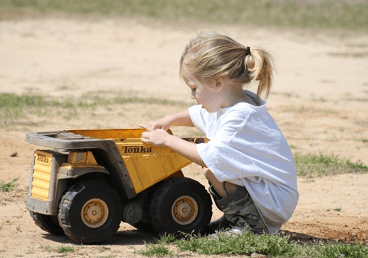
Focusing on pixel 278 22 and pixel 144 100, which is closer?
pixel 144 100

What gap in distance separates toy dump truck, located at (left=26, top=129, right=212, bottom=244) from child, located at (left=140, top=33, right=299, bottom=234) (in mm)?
165

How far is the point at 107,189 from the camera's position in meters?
3.86

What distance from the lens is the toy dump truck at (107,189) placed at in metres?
3.79

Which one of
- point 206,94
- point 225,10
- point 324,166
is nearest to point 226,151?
point 206,94

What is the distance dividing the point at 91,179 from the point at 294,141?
4.67m

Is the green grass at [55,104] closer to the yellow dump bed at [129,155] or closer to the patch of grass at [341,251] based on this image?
the yellow dump bed at [129,155]

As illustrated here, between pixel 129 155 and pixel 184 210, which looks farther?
pixel 184 210

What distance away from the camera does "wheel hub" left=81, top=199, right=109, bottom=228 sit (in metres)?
3.81

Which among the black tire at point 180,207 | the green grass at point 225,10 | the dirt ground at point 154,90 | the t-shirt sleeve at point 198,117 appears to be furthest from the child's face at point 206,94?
the green grass at point 225,10

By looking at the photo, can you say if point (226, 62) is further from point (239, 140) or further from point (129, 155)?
point (129, 155)

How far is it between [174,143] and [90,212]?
2.04ft

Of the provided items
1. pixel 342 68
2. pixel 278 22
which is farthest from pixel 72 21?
pixel 342 68

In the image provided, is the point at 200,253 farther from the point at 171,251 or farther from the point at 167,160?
the point at 167,160

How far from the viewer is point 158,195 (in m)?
4.00
